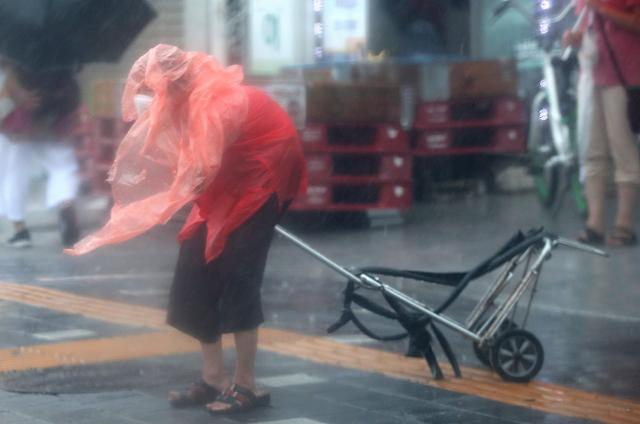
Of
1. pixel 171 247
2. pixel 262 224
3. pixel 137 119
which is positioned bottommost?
pixel 171 247

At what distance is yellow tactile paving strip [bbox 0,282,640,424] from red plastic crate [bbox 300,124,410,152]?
390 cm

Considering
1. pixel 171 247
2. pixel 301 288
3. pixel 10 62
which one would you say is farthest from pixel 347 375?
pixel 10 62

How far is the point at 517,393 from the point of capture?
20.7 feet

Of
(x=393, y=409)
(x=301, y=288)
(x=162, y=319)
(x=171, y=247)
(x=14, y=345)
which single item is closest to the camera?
(x=393, y=409)

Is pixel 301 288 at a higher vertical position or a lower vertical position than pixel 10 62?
lower

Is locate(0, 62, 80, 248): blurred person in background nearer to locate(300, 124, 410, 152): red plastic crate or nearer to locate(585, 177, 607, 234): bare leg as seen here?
locate(300, 124, 410, 152): red plastic crate

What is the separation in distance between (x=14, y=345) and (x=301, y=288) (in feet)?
7.77

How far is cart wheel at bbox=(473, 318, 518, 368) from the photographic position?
6.52 m

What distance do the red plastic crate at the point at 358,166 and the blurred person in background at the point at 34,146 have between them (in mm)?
1992

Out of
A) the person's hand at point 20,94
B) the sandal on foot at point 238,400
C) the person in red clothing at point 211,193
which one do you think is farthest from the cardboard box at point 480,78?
the sandal on foot at point 238,400

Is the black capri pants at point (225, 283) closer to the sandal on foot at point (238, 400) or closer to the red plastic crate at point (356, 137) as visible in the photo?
the sandal on foot at point (238, 400)

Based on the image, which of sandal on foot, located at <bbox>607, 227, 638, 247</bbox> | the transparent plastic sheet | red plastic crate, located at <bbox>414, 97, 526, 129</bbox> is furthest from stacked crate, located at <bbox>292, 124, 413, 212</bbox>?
the transparent plastic sheet

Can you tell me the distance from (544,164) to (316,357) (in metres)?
5.67

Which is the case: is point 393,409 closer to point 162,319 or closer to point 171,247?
point 162,319
